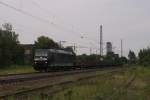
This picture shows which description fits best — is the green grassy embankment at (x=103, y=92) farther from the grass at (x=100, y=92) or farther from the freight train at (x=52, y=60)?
the freight train at (x=52, y=60)

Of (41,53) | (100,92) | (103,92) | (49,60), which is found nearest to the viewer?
(103,92)

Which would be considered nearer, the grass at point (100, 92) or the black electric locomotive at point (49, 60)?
the grass at point (100, 92)

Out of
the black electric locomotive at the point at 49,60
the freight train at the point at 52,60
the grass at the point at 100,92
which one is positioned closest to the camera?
the grass at the point at 100,92

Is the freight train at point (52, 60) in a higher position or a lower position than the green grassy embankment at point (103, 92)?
higher

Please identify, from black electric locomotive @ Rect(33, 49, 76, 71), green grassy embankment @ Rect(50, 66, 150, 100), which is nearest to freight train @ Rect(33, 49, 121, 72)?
black electric locomotive @ Rect(33, 49, 76, 71)

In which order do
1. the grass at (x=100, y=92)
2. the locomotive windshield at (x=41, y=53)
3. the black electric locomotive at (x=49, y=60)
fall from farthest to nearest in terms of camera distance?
the locomotive windshield at (x=41, y=53) → the black electric locomotive at (x=49, y=60) → the grass at (x=100, y=92)

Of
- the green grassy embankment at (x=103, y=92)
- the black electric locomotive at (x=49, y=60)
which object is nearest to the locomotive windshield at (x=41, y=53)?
the black electric locomotive at (x=49, y=60)

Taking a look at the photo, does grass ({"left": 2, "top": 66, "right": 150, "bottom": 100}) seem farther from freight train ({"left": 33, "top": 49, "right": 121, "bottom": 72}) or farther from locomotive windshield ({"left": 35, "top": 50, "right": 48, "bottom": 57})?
locomotive windshield ({"left": 35, "top": 50, "right": 48, "bottom": 57})

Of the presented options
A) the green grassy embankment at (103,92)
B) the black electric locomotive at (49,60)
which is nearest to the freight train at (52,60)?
the black electric locomotive at (49,60)

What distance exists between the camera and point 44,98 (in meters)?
13.8

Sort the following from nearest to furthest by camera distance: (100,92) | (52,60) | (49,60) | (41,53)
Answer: (100,92) → (49,60) → (41,53) → (52,60)

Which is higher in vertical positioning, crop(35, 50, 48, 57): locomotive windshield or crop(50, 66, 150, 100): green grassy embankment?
crop(35, 50, 48, 57): locomotive windshield

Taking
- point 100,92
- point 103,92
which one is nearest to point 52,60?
point 100,92

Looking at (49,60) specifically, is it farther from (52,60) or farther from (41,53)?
(41,53)
